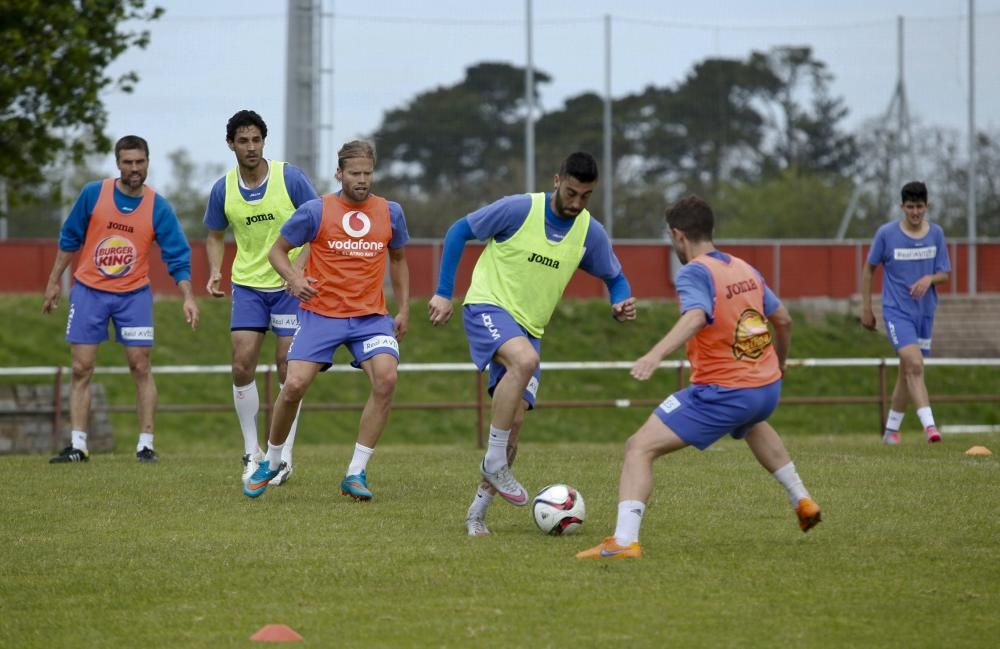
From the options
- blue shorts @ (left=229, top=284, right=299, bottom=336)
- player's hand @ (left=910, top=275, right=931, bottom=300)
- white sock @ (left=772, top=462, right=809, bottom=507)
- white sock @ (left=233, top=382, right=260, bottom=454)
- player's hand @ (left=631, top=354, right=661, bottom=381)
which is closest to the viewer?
player's hand @ (left=631, top=354, right=661, bottom=381)

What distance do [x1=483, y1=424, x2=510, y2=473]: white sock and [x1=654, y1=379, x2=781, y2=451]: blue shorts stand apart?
43.9 inches

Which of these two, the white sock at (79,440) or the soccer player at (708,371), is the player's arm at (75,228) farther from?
the soccer player at (708,371)

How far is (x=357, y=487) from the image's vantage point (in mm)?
9383

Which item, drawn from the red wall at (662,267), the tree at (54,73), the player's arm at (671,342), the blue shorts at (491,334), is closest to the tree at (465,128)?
the red wall at (662,267)

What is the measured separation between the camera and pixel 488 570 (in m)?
6.79

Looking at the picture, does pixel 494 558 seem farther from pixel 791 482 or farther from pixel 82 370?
pixel 82 370

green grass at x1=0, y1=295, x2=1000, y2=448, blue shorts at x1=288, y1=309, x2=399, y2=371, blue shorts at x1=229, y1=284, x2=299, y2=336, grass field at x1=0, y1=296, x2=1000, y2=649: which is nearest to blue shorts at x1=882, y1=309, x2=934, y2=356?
grass field at x1=0, y1=296, x2=1000, y2=649

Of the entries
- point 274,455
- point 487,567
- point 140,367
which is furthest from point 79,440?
→ point 487,567

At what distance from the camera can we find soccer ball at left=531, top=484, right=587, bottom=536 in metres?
7.89

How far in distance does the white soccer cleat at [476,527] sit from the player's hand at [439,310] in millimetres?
1057

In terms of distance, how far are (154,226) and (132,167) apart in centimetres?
58

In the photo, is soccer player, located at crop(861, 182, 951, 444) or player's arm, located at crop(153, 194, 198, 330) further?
soccer player, located at crop(861, 182, 951, 444)

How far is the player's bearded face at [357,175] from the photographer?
928 cm

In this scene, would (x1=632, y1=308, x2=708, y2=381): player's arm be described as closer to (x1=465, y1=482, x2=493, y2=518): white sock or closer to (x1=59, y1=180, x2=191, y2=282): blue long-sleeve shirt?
(x1=465, y1=482, x2=493, y2=518): white sock
